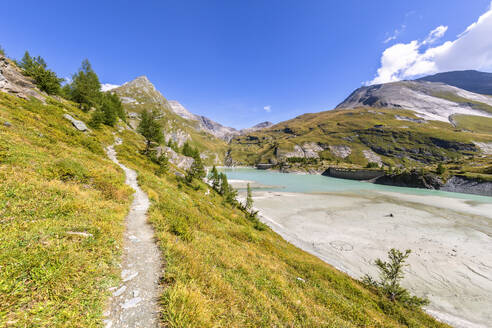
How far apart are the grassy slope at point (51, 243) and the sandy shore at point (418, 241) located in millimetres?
20812

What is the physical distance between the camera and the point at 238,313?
430cm

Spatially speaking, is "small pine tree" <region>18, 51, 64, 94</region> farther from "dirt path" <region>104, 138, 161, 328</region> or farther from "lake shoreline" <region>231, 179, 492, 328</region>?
"lake shoreline" <region>231, 179, 492, 328</region>

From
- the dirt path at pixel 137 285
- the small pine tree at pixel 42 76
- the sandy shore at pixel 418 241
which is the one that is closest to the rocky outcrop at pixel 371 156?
the sandy shore at pixel 418 241

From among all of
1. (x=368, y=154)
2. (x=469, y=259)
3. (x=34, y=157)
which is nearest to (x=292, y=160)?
(x=368, y=154)

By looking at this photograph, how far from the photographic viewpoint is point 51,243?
4.19 metres

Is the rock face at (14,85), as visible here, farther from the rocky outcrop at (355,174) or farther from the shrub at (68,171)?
the rocky outcrop at (355,174)

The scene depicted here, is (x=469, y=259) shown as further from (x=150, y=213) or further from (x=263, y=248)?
(x=150, y=213)

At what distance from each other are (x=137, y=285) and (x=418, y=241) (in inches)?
1438

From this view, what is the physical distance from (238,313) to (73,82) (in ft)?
204

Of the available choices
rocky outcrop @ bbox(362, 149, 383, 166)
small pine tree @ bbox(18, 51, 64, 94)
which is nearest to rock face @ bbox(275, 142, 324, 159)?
rocky outcrop @ bbox(362, 149, 383, 166)

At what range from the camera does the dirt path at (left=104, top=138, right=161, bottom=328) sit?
325 centimetres

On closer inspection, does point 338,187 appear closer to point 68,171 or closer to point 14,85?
point 68,171

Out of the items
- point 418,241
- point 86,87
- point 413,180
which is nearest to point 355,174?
point 413,180

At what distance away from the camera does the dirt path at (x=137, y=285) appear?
325 cm
